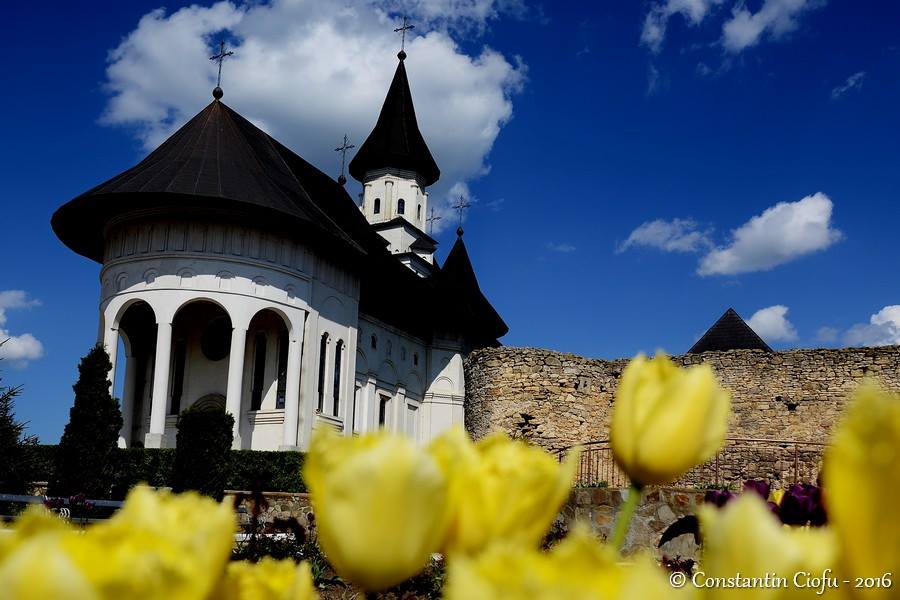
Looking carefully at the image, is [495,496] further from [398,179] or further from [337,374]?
[398,179]

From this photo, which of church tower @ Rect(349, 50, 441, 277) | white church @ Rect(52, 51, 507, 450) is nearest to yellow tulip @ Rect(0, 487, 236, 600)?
white church @ Rect(52, 51, 507, 450)

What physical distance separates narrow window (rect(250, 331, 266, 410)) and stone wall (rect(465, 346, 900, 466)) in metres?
7.33

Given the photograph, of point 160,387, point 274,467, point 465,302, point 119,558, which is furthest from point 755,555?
point 465,302

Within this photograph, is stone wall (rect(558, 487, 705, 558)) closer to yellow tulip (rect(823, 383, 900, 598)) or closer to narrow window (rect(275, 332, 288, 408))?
yellow tulip (rect(823, 383, 900, 598))

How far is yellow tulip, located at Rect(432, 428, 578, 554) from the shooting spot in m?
0.82

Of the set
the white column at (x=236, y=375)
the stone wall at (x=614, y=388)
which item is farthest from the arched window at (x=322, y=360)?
the stone wall at (x=614, y=388)

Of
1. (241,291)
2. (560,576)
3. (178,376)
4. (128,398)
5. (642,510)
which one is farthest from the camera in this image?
(178,376)

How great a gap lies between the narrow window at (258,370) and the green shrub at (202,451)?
32.7 ft

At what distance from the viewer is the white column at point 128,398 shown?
26253 millimetres

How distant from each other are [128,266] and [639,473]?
1005 inches

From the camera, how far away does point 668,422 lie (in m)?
0.88

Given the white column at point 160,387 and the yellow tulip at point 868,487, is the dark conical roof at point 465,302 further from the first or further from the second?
the yellow tulip at point 868,487

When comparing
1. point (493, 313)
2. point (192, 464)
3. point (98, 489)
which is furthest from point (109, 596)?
point (493, 313)

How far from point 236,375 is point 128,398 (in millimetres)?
4915
